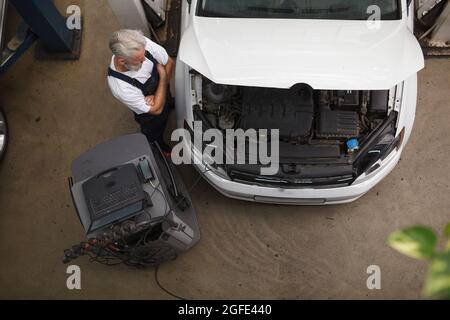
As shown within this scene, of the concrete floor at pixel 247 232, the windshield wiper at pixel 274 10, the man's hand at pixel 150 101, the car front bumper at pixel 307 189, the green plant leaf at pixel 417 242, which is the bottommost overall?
the concrete floor at pixel 247 232

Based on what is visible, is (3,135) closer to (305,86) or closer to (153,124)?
(153,124)

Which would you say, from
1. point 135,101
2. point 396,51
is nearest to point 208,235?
point 135,101

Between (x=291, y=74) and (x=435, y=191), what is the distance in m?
1.77

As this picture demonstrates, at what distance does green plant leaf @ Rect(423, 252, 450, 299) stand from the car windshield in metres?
2.26

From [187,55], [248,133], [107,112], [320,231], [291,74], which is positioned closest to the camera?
[291,74]

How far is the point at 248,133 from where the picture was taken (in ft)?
10.3

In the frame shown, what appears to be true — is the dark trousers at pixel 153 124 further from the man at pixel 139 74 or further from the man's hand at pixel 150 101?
the man's hand at pixel 150 101

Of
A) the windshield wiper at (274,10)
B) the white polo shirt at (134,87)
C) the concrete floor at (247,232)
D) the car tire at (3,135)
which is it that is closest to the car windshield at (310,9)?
the windshield wiper at (274,10)

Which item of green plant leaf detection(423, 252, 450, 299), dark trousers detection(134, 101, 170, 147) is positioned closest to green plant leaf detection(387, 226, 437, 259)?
green plant leaf detection(423, 252, 450, 299)

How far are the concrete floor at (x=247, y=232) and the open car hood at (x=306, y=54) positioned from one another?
123 cm

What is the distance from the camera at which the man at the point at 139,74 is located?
111 inches

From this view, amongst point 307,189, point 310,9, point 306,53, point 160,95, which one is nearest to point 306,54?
point 306,53

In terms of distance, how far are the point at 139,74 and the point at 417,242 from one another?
235 cm

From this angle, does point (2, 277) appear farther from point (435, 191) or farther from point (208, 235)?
point (435, 191)
